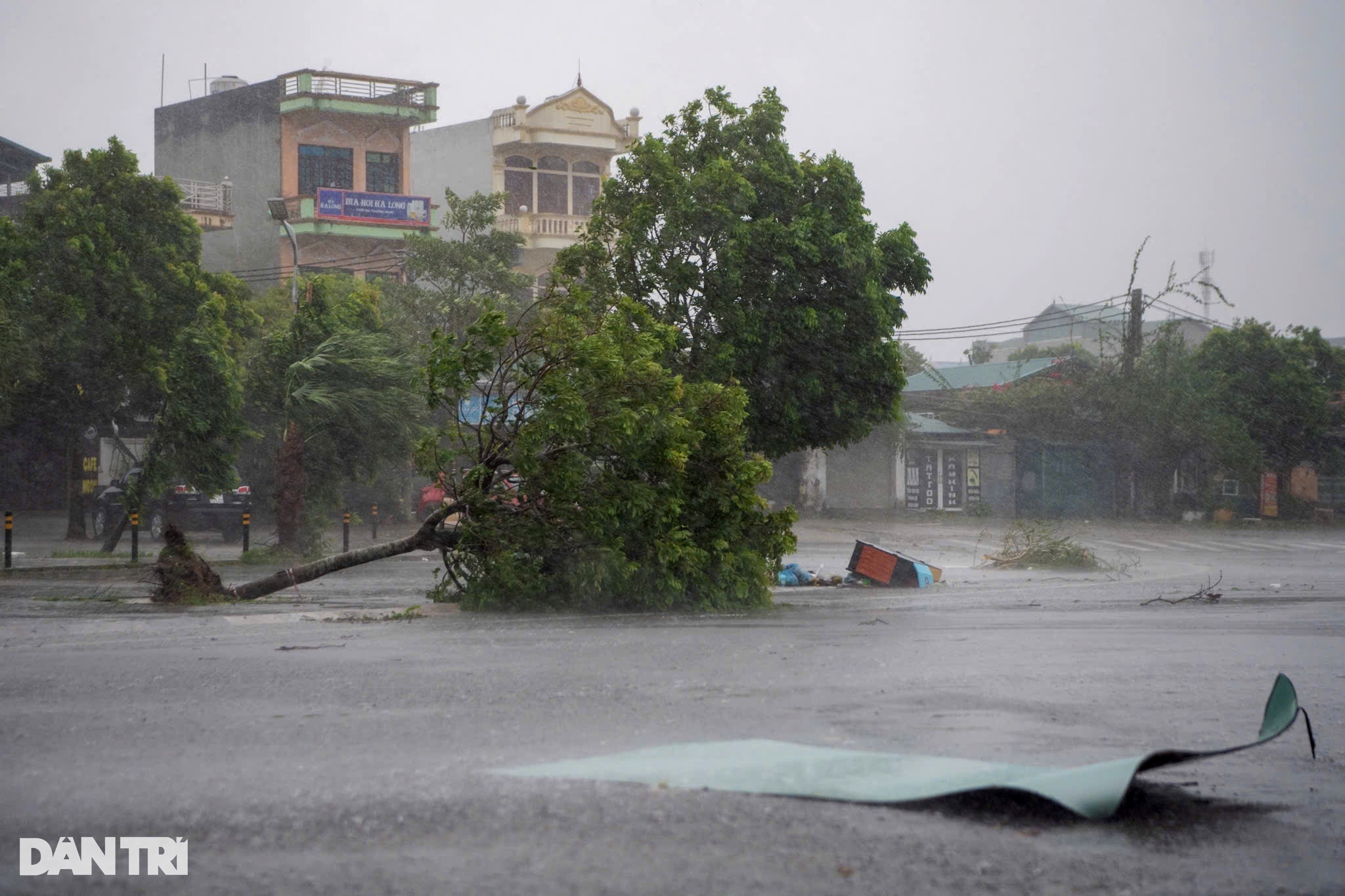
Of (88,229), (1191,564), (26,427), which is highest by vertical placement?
(88,229)

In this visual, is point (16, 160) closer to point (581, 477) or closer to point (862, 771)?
point (581, 477)

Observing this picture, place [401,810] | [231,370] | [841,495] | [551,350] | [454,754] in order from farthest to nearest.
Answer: [841,495]
[231,370]
[551,350]
[454,754]
[401,810]

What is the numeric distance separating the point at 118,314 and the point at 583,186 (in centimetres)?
2235

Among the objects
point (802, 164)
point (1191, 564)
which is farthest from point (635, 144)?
point (1191, 564)

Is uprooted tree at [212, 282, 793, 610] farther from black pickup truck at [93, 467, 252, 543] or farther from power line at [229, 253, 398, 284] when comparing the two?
power line at [229, 253, 398, 284]

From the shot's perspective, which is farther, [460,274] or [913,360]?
Answer: [913,360]

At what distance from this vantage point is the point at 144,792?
4430 millimetres

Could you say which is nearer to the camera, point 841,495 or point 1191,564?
point 1191,564

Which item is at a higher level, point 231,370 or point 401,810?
point 231,370

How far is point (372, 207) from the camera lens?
3841cm

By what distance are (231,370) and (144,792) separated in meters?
18.3

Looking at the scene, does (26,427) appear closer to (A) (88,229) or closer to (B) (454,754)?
(A) (88,229)

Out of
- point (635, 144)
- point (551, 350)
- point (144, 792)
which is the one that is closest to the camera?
point (144, 792)

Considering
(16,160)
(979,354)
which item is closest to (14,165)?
(16,160)
